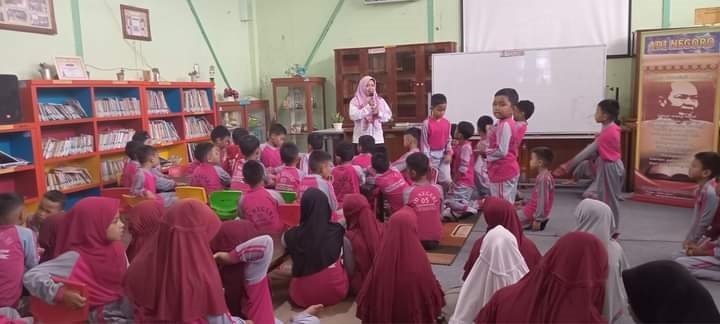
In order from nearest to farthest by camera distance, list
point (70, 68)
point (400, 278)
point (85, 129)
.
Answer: point (400, 278) → point (70, 68) → point (85, 129)

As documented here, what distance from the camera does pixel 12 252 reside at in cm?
235

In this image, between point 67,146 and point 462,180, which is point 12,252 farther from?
point 462,180

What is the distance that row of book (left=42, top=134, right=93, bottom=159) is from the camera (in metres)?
4.79

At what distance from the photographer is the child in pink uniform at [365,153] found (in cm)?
468

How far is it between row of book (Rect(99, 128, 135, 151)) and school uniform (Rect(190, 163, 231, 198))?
1491mm

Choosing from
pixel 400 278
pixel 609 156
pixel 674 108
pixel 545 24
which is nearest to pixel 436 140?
pixel 609 156

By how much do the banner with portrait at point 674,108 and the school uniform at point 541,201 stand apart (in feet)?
5.97

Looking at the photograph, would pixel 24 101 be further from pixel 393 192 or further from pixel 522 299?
pixel 522 299

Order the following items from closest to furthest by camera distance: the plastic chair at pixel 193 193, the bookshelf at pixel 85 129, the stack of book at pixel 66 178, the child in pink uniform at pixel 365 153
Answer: the plastic chair at pixel 193 193 → the bookshelf at pixel 85 129 → the child in pink uniform at pixel 365 153 → the stack of book at pixel 66 178

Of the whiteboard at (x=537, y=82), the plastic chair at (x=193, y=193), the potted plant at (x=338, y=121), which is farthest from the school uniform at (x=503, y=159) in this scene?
the potted plant at (x=338, y=121)

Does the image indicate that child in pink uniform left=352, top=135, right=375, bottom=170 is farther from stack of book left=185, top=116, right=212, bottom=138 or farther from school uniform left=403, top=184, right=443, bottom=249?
stack of book left=185, top=116, right=212, bottom=138

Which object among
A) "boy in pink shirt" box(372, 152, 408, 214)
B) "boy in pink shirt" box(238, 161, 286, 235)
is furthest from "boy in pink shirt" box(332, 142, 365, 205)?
"boy in pink shirt" box(238, 161, 286, 235)

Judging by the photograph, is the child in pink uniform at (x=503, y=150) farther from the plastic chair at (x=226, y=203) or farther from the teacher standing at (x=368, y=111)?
the plastic chair at (x=226, y=203)

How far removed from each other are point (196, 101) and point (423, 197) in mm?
3869
